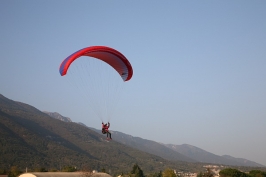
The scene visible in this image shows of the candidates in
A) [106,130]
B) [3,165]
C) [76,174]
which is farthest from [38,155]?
[106,130]

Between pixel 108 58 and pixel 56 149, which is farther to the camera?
pixel 56 149

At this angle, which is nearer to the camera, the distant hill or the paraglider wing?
the paraglider wing

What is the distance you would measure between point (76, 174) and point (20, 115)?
114 meters

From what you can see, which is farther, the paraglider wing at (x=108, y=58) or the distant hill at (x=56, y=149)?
the distant hill at (x=56, y=149)

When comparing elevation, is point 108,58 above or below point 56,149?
above

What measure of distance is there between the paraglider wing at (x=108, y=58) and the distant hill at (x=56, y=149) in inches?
2550

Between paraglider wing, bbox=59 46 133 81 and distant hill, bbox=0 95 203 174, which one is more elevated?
paraglider wing, bbox=59 46 133 81

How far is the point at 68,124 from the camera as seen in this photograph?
594 feet

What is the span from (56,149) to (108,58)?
9689cm

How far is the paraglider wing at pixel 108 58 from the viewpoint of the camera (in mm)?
27531

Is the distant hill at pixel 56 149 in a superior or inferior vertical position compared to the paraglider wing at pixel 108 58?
inferior

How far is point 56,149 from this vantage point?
122812mm

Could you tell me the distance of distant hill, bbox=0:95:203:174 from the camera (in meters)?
100.0

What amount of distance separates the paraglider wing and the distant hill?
64.8 m
